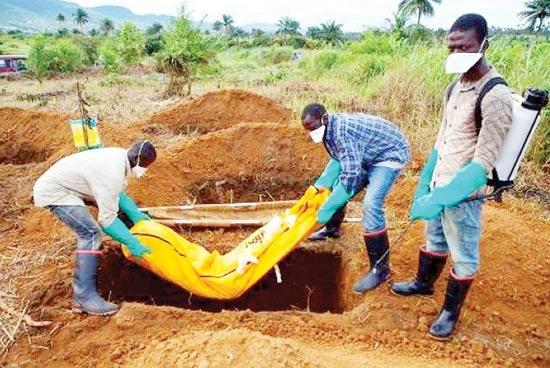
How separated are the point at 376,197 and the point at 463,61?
1.21 m

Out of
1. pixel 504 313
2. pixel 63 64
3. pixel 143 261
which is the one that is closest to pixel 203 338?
pixel 143 261

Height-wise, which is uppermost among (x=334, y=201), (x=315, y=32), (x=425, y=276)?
(x=315, y=32)

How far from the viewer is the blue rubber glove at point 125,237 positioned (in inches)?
129

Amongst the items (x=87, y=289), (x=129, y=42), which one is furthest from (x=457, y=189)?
(x=129, y=42)

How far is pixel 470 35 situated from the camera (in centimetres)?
246

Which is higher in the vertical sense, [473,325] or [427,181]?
[427,181]

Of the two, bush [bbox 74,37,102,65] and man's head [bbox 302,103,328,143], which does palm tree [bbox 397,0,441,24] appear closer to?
bush [bbox 74,37,102,65]

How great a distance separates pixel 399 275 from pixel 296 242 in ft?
2.98

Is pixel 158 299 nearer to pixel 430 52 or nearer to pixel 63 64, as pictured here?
pixel 430 52

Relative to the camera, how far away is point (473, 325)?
3.25 m

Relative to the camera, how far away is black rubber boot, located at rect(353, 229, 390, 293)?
11.5ft

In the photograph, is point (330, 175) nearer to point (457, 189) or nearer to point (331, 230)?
point (331, 230)

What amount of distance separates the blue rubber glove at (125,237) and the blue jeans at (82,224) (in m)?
0.13

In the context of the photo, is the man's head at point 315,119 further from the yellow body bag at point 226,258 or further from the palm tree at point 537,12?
the palm tree at point 537,12
